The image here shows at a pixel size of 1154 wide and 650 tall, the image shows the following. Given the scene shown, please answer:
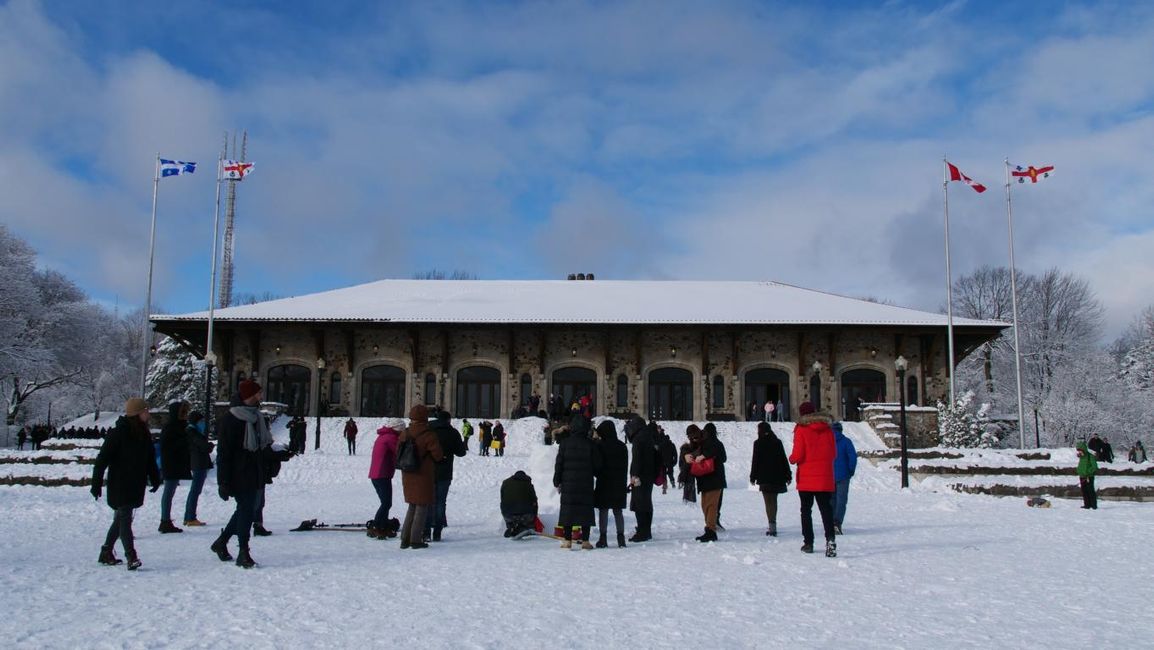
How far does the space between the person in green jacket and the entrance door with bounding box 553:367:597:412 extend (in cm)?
Result: 2053

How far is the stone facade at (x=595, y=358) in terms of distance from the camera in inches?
1288

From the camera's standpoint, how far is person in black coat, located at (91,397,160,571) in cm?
699

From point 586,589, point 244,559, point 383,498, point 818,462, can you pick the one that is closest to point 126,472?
point 244,559

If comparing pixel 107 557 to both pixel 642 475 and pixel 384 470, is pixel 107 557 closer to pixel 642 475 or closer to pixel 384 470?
pixel 384 470

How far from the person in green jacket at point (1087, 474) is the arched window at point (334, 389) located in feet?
84.2

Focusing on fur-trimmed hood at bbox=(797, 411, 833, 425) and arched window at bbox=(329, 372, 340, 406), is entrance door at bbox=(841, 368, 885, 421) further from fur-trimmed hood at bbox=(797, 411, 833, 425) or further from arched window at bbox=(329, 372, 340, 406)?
fur-trimmed hood at bbox=(797, 411, 833, 425)

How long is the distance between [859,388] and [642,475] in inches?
1013

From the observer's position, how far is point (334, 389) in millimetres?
33375

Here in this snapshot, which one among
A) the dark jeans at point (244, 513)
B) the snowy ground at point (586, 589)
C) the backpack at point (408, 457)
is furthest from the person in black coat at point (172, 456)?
the backpack at point (408, 457)

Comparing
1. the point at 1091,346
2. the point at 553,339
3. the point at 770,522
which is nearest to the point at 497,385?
the point at 553,339

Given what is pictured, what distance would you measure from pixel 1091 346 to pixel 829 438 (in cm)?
4477

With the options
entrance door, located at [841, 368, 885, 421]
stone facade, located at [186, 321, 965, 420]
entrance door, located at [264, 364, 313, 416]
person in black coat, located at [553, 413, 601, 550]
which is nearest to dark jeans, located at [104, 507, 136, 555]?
person in black coat, located at [553, 413, 601, 550]

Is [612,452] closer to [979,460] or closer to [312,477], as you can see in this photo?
[312,477]

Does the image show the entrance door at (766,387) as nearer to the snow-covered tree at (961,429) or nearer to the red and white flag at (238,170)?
the snow-covered tree at (961,429)
